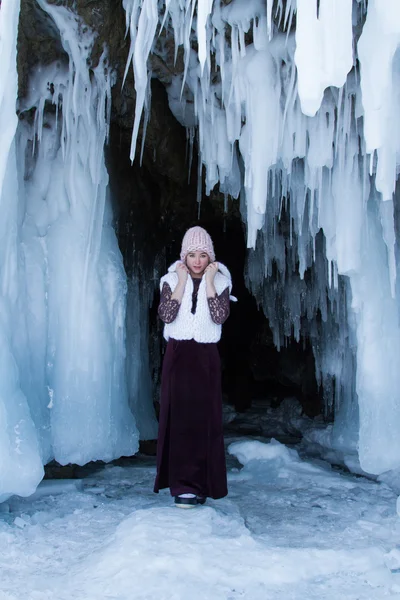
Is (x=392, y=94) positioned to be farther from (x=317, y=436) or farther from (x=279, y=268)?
(x=317, y=436)

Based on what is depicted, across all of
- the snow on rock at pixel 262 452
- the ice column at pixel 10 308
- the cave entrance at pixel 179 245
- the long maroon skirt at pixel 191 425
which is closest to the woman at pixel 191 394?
the long maroon skirt at pixel 191 425

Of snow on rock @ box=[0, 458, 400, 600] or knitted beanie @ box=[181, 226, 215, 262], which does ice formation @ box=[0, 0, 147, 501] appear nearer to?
snow on rock @ box=[0, 458, 400, 600]

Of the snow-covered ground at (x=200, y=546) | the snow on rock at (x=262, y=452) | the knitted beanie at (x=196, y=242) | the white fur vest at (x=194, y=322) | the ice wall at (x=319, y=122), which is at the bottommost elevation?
the snow on rock at (x=262, y=452)

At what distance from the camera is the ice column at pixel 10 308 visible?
2.88 m

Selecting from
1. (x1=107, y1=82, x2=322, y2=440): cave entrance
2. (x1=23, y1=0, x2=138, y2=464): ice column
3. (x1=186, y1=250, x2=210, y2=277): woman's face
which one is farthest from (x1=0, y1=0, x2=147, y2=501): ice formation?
(x1=186, y1=250, x2=210, y2=277): woman's face

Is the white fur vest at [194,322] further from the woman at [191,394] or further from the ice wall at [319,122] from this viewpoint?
the ice wall at [319,122]

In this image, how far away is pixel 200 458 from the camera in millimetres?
2930

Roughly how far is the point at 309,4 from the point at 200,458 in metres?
2.29

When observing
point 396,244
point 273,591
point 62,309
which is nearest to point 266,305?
point 396,244

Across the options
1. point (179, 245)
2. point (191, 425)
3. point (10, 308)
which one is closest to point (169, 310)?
point (191, 425)

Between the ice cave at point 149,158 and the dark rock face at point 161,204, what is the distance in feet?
0.08

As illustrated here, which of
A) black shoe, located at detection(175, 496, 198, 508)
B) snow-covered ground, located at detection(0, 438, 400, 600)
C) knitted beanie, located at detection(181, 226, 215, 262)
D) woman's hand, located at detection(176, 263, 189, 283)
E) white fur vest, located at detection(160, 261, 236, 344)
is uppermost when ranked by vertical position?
knitted beanie, located at detection(181, 226, 215, 262)

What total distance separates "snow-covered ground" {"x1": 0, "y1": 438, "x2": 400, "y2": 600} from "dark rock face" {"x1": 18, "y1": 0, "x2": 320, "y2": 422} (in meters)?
2.63

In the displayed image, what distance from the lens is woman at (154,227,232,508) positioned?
2922mm
